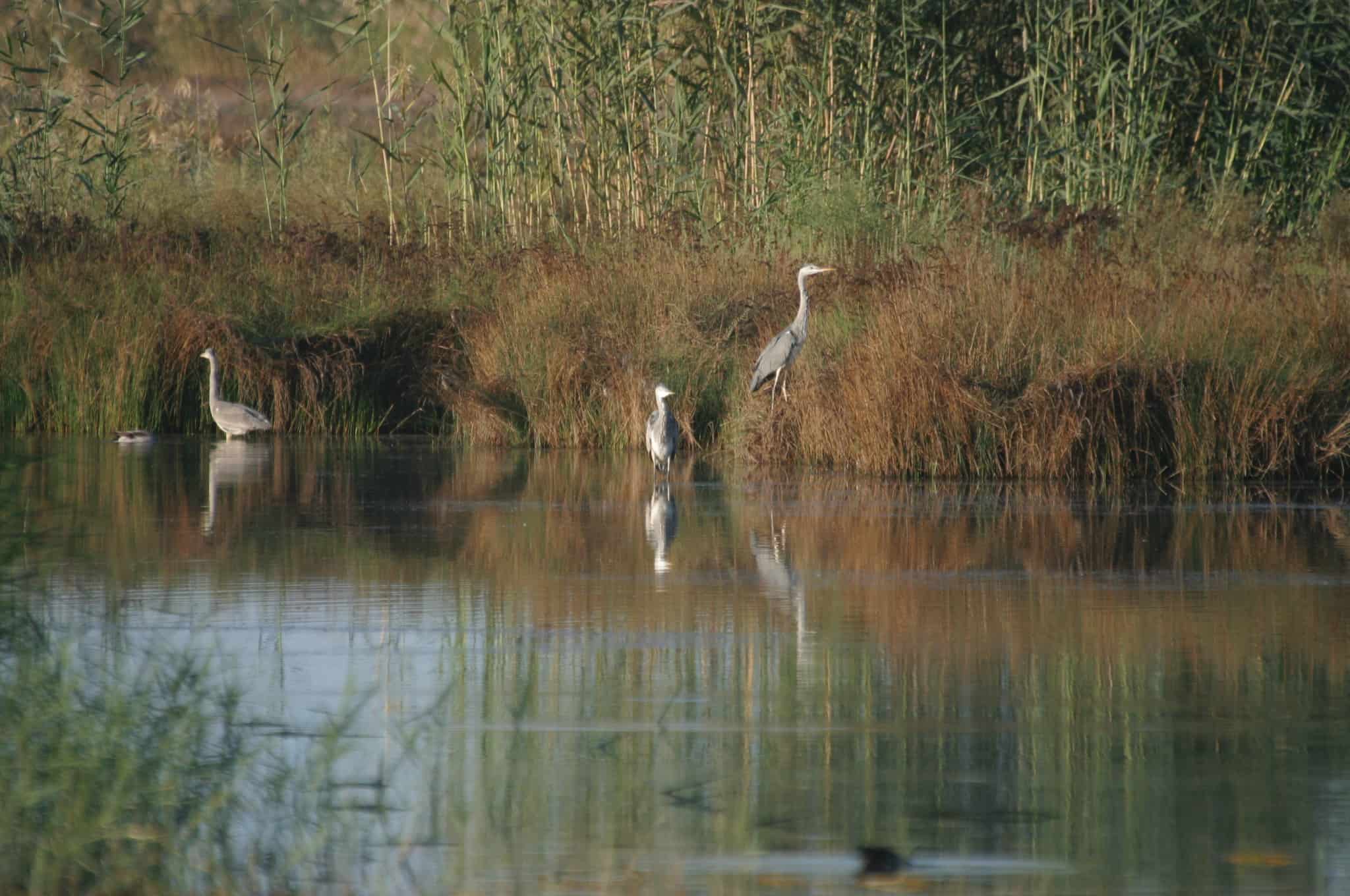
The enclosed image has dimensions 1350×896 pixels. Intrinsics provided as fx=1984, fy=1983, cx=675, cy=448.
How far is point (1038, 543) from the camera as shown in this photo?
32.6 ft

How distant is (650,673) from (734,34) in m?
12.2

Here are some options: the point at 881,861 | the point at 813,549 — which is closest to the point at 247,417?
the point at 813,549

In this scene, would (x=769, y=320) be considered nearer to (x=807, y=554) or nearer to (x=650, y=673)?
(x=807, y=554)

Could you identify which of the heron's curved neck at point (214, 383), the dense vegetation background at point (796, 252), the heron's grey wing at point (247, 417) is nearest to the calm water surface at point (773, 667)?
the dense vegetation background at point (796, 252)

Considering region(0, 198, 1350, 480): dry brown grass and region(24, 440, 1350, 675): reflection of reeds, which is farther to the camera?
region(0, 198, 1350, 480): dry brown grass

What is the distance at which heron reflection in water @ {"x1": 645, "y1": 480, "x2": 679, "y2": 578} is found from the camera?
9.45m

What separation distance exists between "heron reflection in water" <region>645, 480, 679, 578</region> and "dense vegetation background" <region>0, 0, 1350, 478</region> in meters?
1.58

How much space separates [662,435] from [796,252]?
4341mm

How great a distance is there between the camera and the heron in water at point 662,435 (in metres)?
12.9

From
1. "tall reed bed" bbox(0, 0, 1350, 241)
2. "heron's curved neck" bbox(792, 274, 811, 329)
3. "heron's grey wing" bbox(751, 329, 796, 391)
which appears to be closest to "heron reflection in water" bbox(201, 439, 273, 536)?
"heron's grey wing" bbox(751, 329, 796, 391)

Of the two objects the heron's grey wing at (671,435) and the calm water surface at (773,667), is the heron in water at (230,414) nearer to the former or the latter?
the calm water surface at (773,667)

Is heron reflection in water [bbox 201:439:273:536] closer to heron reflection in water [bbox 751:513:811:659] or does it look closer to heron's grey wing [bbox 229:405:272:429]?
heron's grey wing [bbox 229:405:272:429]

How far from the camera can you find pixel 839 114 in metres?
17.9

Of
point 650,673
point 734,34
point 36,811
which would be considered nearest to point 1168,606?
point 650,673
